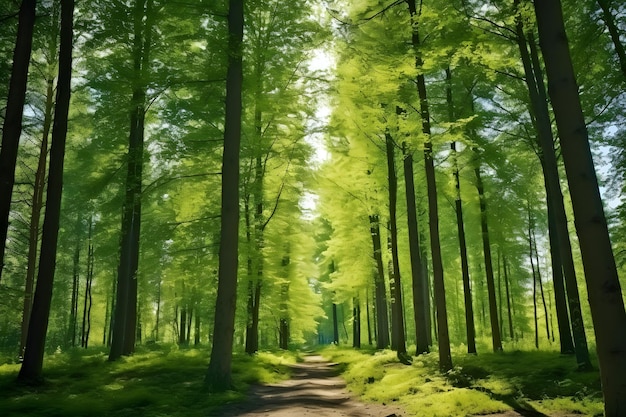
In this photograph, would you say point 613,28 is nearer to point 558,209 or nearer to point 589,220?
point 558,209

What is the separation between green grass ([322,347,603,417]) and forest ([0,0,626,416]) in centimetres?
7

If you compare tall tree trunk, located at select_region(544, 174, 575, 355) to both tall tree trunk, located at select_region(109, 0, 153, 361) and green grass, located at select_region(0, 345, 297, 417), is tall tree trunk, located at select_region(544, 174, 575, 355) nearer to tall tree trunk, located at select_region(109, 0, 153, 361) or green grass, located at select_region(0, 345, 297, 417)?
green grass, located at select_region(0, 345, 297, 417)

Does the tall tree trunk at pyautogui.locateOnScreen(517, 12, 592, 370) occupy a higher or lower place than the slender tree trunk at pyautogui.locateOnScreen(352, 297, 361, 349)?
higher

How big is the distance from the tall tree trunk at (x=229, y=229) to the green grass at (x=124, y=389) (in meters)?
0.66

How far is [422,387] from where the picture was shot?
8.63 m

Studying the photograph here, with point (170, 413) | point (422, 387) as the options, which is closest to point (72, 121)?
point (170, 413)

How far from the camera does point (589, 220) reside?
14.1ft

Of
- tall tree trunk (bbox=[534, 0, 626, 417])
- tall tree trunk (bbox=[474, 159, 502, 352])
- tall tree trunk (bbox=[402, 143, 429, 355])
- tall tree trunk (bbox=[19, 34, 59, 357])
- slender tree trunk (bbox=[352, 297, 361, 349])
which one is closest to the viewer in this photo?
tall tree trunk (bbox=[534, 0, 626, 417])

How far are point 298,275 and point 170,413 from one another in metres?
19.1

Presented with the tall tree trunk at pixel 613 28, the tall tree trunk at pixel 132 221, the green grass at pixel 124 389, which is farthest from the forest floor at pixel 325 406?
the tall tree trunk at pixel 613 28

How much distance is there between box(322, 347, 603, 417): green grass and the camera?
677 centimetres

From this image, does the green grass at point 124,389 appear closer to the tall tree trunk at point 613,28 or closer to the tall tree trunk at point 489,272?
the tall tree trunk at point 489,272

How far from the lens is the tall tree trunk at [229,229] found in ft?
32.8

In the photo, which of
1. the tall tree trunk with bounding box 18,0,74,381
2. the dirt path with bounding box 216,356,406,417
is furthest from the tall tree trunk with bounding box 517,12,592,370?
the tall tree trunk with bounding box 18,0,74,381
